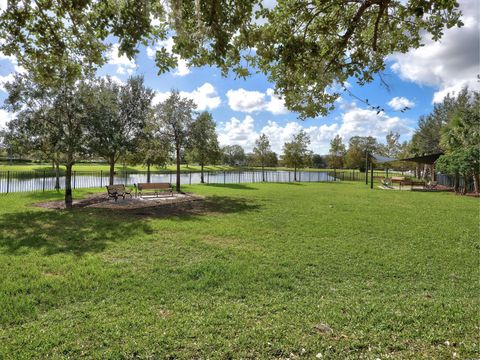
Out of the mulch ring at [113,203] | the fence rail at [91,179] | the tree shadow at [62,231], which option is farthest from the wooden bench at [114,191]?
the fence rail at [91,179]

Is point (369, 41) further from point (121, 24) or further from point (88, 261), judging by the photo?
point (88, 261)

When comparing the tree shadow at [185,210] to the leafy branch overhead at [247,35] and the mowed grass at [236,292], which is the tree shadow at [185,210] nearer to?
the mowed grass at [236,292]

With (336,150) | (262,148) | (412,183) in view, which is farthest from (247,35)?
(336,150)

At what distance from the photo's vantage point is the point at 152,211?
12.6 m

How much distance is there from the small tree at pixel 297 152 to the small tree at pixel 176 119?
72.5 ft

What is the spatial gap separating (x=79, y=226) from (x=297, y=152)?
34.4m

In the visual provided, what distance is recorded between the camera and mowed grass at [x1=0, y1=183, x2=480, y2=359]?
3.32 m

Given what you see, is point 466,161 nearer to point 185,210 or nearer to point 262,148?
point 185,210

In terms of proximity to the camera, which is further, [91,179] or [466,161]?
[91,179]

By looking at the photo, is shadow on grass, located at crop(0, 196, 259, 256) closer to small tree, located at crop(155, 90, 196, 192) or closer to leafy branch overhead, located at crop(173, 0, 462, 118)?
leafy branch overhead, located at crop(173, 0, 462, 118)

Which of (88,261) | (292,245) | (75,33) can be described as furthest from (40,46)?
(292,245)

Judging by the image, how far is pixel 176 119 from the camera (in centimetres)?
2100

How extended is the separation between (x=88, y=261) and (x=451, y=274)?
711cm

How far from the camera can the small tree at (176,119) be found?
818 inches
